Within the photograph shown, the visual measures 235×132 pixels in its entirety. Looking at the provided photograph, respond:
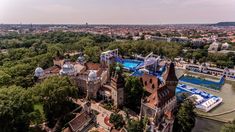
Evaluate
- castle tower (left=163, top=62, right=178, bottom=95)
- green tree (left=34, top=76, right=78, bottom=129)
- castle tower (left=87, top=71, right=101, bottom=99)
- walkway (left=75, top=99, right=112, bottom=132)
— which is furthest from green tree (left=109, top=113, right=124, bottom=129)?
castle tower (left=87, top=71, right=101, bottom=99)

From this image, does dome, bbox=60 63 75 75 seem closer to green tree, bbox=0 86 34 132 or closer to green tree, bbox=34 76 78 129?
green tree, bbox=34 76 78 129

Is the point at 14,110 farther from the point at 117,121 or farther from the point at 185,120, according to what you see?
the point at 185,120

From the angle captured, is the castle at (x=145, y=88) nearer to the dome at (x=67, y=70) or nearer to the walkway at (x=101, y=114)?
the dome at (x=67, y=70)

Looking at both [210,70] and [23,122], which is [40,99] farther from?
[210,70]

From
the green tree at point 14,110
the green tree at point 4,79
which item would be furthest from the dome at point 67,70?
the green tree at point 14,110

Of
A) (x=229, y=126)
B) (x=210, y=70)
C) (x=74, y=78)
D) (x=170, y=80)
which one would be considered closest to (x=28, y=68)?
(x=74, y=78)

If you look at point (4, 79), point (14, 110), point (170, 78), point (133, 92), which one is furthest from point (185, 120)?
point (4, 79)
